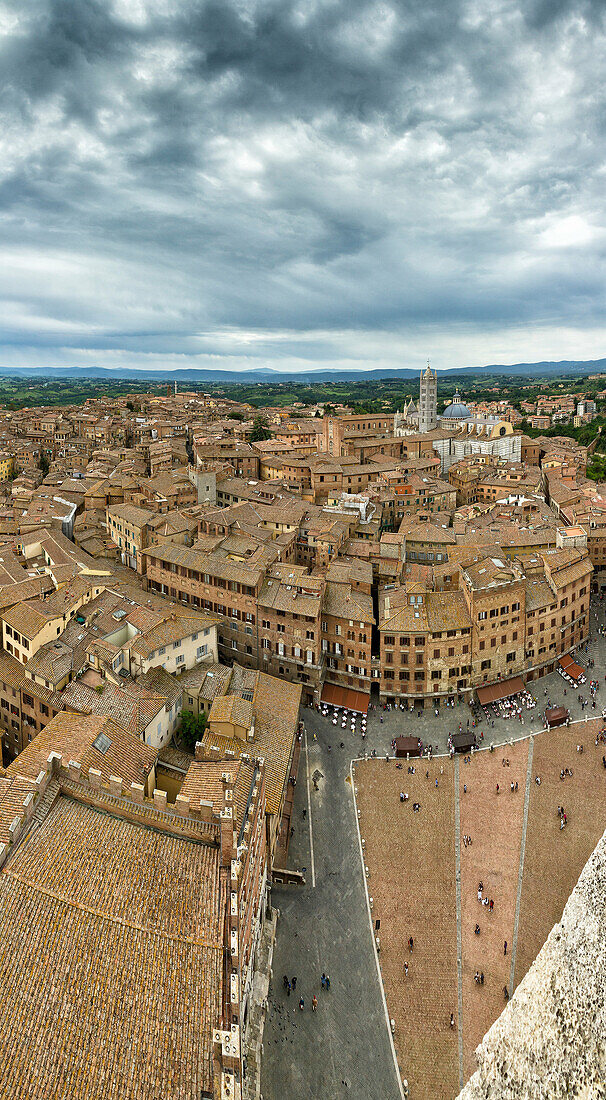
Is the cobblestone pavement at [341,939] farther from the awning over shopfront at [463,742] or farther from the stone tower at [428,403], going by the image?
the stone tower at [428,403]

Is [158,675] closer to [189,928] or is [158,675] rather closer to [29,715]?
[29,715]

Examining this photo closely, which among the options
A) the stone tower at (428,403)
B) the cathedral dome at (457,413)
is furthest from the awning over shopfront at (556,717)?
the cathedral dome at (457,413)

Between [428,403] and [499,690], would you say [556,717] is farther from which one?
[428,403]

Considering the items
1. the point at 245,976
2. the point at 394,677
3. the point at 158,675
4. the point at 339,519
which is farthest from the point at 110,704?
the point at 339,519

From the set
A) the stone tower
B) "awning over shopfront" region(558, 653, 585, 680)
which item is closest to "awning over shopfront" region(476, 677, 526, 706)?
"awning over shopfront" region(558, 653, 585, 680)

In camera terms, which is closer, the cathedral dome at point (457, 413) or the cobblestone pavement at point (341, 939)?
the cobblestone pavement at point (341, 939)

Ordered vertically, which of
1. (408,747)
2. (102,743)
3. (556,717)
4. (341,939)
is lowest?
(341,939)

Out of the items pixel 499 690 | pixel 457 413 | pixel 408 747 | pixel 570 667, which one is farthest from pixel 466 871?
pixel 457 413

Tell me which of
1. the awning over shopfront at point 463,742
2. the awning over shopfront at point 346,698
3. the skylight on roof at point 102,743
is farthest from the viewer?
the awning over shopfront at point 346,698
